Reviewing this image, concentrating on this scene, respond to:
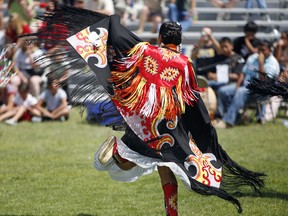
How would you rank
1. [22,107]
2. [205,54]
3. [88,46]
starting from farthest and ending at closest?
[205,54] < [22,107] < [88,46]

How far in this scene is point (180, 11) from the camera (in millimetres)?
15422

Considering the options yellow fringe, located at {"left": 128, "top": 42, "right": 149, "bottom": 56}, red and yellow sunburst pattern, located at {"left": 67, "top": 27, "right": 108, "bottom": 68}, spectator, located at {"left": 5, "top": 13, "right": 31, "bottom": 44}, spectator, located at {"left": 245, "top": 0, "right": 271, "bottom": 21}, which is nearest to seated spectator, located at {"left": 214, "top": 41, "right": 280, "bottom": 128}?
spectator, located at {"left": 245, "top": 0, "right": 271, "bottom": 21}

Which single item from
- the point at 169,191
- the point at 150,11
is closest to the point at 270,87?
the point at 169,191

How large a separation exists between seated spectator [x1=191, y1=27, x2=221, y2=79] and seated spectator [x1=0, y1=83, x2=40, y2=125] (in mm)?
3182

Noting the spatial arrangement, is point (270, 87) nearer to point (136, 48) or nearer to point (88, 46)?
point (136, 48)

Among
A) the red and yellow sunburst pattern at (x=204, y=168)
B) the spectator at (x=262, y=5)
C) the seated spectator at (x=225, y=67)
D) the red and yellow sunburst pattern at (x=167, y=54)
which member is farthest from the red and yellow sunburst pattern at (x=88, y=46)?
the spectator at (x=262, y=5)

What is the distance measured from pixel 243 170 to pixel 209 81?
7.00 metres

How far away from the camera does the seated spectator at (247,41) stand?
44.2 ft

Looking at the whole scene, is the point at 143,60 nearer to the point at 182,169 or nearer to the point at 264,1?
the point at 182,169

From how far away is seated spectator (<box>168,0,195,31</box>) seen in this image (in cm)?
1532

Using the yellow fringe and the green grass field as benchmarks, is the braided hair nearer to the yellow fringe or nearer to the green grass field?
the yellow fringe

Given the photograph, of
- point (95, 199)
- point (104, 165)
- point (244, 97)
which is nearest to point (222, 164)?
point (104, 165)

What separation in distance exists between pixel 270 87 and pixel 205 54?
671 cm

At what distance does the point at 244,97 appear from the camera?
505 inches
